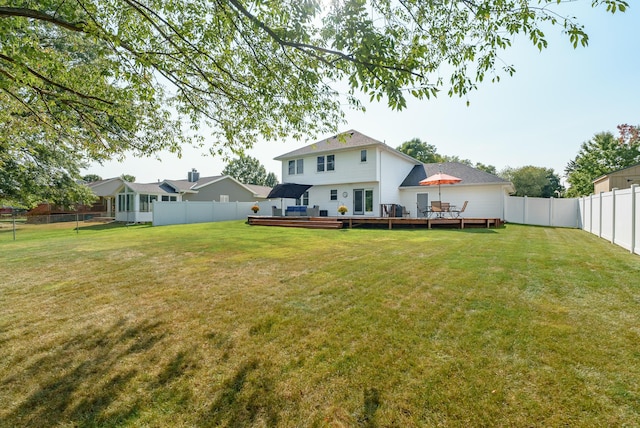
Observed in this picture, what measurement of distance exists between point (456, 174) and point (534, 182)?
3332cm

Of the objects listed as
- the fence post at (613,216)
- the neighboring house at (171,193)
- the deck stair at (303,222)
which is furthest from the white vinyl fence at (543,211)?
the neighboring house at (171,193)

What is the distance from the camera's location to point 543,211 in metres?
18.0

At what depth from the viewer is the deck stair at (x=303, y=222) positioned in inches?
611

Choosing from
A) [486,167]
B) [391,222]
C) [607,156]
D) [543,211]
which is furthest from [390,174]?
[486,167]

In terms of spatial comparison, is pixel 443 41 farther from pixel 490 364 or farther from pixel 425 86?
pixel 490 364

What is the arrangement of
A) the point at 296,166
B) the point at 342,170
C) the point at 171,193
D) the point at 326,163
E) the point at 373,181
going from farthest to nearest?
1. the point at 171,193
2. the point at 296,166
3. the point at 326,163
4. the point at 342,170
5. the point at 373,181

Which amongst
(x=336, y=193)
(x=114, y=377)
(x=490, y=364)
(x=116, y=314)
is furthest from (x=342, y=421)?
(x=336, y=193)

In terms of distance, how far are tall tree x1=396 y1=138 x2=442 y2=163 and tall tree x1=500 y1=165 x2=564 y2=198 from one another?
42.1ft

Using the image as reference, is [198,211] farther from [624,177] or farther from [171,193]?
[624,177]

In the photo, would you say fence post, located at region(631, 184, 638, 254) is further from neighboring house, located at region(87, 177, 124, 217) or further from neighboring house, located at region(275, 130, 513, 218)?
neighboring house, located at region(87, 177, 124, 217)

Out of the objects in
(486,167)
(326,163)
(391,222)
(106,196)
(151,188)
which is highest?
(486,167)

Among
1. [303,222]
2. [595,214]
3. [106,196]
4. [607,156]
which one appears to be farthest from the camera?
[607,156]

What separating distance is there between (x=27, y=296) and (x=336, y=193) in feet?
57.8

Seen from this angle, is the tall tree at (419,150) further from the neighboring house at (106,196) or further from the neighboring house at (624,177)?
the neighboring house at (106,196)
